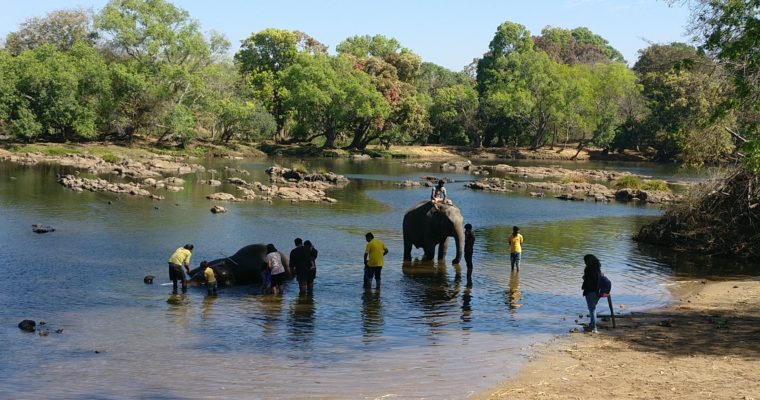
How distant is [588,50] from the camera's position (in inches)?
5915

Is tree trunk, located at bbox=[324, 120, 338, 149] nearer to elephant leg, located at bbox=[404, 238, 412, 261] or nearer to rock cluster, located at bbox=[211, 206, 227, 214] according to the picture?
rock cluster, located at bbox=[211, 206, 227, 214]

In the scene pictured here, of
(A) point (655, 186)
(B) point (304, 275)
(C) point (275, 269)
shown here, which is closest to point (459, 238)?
(B) point (304, 275)

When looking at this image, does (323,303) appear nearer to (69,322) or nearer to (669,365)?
(69,322)

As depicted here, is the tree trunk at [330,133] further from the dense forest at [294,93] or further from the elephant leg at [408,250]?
the elephant leg at [408,250]

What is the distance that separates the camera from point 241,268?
22.0 m

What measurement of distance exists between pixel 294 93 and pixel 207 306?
77.1 meters

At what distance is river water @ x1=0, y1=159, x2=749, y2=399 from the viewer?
13.2 m

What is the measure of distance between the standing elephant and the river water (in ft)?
2.67

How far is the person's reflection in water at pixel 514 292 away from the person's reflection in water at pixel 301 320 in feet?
17.4

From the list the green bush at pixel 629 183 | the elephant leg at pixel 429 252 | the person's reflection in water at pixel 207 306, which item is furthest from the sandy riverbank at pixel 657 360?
the green bush at pixel 629 183

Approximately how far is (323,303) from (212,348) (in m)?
4.81

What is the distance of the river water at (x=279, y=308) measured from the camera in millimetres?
13180

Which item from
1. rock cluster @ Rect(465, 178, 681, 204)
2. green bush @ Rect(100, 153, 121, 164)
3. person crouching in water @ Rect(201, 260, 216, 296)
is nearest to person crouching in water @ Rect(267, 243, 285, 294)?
person crouching in water @ Rect(201, 260, 216, 296)

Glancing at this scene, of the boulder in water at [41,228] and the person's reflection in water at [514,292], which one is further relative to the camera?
the boulder in water at [41,228]
